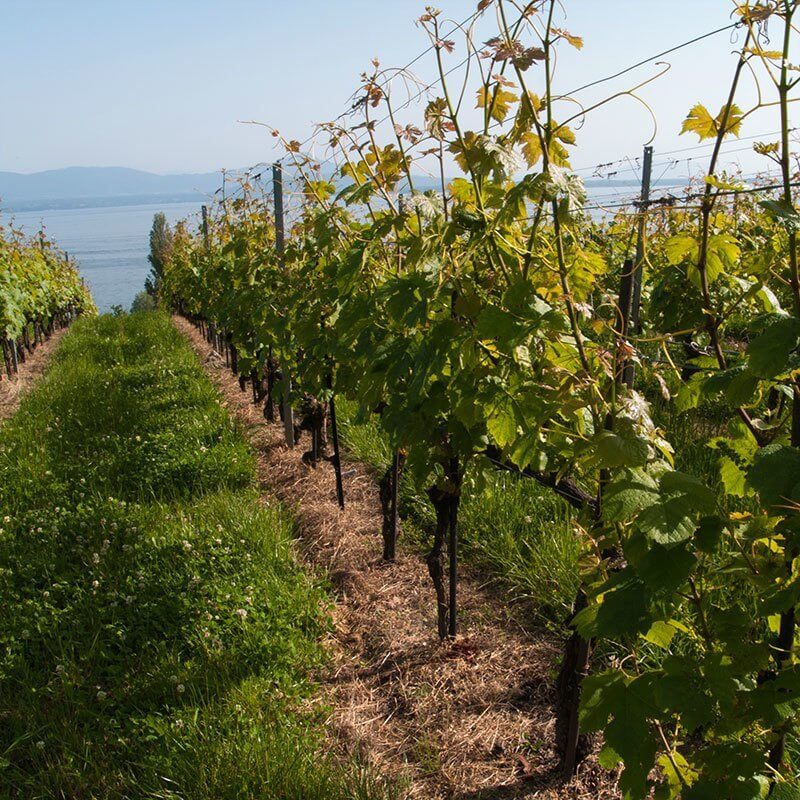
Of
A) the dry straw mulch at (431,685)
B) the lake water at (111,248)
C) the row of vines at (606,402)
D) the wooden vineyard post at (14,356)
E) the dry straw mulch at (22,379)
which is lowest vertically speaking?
the dry straw mulch at (431,685)

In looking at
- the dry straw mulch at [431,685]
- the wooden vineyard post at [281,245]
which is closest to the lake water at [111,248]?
the wooden vineyard post at [281,245]

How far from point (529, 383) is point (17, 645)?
276cm

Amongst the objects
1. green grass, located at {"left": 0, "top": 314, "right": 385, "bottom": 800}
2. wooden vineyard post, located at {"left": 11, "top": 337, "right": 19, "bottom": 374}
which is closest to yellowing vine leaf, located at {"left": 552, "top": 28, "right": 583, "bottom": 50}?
green grass, located at {"left": 0, "top": 314, "right": 385, "bottom": 800}

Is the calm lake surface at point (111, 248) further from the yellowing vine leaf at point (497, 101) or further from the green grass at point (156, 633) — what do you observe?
the yellowing vine leaf at point (497, 101)

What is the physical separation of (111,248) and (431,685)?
147 metres

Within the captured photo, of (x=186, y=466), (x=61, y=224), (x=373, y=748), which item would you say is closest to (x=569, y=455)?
(x=373, y=748)

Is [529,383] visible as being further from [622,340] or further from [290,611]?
[290,611]

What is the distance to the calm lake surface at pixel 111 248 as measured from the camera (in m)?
92.1

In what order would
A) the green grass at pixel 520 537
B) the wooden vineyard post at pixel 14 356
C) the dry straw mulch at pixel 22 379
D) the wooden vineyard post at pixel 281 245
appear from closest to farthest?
the green grass at pixel 520 537 < the wooden vineyard post at pixel 281 245 < the dry straw mulch at pixel 22 379 < the wooden vineyard post at pixel 14 356

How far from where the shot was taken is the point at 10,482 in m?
5.24

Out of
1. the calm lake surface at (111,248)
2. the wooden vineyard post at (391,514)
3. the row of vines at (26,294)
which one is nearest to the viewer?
the wooden vineyard post at (391,514)

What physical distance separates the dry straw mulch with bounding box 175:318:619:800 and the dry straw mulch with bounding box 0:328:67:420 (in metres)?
5.72

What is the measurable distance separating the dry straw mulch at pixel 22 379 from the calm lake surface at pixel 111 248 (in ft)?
205

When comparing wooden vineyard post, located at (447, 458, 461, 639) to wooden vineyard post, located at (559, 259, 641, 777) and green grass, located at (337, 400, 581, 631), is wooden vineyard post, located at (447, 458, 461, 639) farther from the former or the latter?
wooden vineyard post, located at (559, 259, 641, 777)
